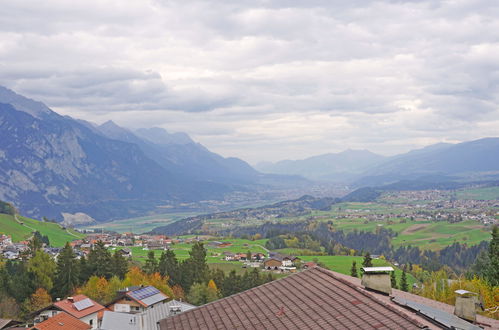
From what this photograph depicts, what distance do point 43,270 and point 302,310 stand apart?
65689mm

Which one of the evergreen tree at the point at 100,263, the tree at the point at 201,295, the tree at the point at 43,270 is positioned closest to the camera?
Result: the tree at the point at 43,270

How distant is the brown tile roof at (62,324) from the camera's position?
4712cm

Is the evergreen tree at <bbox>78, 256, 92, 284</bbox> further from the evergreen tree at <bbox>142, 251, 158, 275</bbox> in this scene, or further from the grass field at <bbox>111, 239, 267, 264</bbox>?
the grass field at <bbox>111, 239, 267, 264</bbox>

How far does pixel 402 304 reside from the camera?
16.8m

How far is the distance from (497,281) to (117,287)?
50.4 metres

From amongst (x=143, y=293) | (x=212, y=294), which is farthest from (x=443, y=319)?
(x=212, y=294)

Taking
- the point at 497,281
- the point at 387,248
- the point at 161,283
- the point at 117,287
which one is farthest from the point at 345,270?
the point at 387,248

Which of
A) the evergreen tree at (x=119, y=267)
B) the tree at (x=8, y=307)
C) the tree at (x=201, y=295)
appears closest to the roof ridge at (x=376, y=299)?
the tree at (x=201, y=295)

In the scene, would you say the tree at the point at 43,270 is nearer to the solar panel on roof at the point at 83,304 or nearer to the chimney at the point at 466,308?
the solar panel on roof at the point at 83,304

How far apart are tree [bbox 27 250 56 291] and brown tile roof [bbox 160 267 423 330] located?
56.2m

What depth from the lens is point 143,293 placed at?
63625 mm

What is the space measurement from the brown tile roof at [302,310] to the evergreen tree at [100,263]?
6055cm

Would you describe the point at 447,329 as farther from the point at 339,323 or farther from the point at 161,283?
the point at 161,283

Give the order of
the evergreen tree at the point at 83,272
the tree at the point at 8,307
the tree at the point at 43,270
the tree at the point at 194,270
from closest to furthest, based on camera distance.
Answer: the tree at the point at 8,307, the tree at the point at 43,270, the evergreen tree at the point at 83,272, the tree at the point at 194,270
